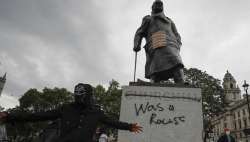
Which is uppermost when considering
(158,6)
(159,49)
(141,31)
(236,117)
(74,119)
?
(158,6)

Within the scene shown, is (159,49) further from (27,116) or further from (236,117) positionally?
(236,117)

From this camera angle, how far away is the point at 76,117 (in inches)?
122

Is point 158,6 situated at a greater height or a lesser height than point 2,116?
greater

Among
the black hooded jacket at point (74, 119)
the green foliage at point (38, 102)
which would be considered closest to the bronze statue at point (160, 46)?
the black hooded jacket at point (74, 119)

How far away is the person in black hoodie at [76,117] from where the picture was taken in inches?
117

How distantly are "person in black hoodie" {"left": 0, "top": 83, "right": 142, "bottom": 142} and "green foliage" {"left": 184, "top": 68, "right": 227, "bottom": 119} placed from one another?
24.6 metres

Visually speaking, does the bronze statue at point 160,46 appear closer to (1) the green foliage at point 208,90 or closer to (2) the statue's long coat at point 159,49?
(2) the statue's long coat at point 159,49

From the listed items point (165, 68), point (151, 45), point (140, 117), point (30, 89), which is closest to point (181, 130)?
point (140, 117)

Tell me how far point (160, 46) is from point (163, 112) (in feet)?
6.34

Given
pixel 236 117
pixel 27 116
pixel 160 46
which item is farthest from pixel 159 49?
pixel 236 117

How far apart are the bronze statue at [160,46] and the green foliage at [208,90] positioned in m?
19.5

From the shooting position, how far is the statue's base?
19.9 ft

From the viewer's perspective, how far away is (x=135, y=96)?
21.6ft

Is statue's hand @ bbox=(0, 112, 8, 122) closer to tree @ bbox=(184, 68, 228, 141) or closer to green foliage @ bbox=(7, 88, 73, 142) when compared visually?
tree @ bbox=(184, 68, 228, 141)
